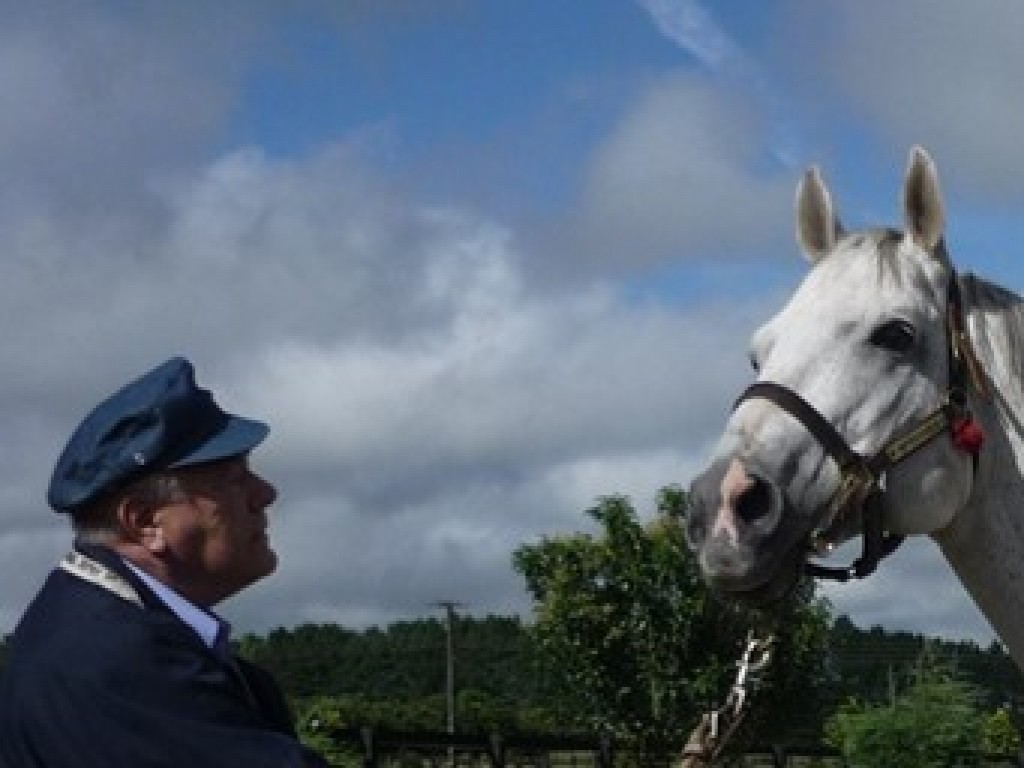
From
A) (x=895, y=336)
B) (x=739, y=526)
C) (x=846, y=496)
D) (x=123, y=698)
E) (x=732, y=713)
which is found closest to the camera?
(x=123, y=698)

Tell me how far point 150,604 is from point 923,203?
2838mm

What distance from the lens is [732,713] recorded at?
15.8 ft

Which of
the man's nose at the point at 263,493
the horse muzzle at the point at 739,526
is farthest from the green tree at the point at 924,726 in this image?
the man's nose at the point at 263,493

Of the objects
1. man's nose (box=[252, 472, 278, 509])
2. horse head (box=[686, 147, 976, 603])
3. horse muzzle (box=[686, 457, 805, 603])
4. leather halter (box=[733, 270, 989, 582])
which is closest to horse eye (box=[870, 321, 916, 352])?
horse head (box=[686, 147, 976, 603])

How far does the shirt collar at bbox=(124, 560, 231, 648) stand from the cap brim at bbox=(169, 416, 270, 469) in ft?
0.52

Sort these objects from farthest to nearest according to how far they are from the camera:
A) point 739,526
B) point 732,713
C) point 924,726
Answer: point 924,726 < point 732,713 < point 739,526

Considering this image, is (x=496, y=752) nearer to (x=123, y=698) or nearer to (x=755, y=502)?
(x=755, y=502)

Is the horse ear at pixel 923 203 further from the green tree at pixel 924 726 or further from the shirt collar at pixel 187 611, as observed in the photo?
the green tree at pixel 924 726

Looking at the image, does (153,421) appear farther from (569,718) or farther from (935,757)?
(569,718)

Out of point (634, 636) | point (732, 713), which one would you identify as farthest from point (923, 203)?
point (634, 636)

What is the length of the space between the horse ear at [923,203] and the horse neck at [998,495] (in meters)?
0.18

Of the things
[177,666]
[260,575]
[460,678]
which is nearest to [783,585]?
[260,575]

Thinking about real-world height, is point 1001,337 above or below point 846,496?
above

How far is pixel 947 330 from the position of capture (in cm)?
450
